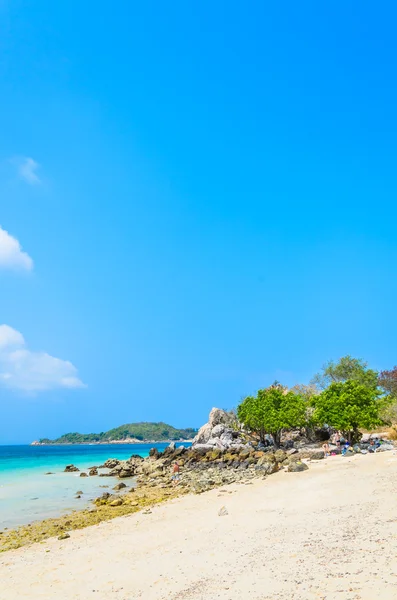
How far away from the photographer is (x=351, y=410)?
37156mm

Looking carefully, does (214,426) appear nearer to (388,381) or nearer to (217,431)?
(217,431)

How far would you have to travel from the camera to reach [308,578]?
29.3 feet

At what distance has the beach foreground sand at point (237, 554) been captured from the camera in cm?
893

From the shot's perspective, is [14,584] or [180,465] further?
[180,465]

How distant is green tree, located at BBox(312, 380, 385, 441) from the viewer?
122ft

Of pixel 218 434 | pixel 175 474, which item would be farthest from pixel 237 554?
pixel 218 434

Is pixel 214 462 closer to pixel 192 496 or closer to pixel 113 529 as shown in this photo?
pixel 192 496

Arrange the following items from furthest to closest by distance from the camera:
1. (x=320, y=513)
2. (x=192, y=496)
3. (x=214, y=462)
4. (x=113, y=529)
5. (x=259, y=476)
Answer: (x=214, y=462), (x=259, y=476), (x=192, y=496), (x=113, y=529), (x=320, y=513)

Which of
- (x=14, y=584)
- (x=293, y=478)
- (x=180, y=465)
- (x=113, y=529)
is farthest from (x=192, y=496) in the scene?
(x=180, y=465)

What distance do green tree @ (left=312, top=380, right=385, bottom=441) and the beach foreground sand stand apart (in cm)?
1664

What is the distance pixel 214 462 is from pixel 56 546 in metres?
29.2

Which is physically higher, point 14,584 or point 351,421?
point 351,421

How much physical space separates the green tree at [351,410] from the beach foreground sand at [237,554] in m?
16.6

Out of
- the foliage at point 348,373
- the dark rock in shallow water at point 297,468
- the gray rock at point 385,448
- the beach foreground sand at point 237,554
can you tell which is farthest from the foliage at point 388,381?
the beach foreground sand at point 237,554
